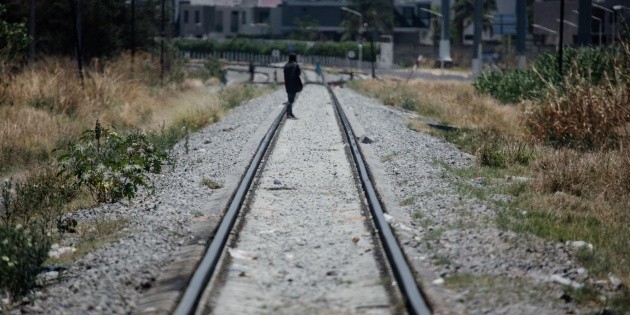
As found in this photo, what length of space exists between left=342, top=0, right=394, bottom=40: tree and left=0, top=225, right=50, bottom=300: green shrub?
118 metres

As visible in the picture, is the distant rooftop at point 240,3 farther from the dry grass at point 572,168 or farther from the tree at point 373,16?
the dry grass at point 572,168

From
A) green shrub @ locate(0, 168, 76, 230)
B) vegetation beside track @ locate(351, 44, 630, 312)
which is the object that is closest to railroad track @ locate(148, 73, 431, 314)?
vegetation beside track @ locate(351, 44, 630, 312)

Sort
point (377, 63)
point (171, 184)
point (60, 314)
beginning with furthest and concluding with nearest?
point (377, 63) < point (171, 184) < point (60, 314)

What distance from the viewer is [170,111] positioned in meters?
35.9

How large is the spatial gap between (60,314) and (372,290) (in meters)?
2.55

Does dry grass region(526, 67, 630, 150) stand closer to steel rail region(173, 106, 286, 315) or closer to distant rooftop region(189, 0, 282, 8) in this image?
steel rail region(173, 106, 286, 315)

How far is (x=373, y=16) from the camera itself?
424 feet

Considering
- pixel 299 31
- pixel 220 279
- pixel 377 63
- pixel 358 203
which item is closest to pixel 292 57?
pixel 358 203

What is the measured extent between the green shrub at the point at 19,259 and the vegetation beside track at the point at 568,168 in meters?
4.80

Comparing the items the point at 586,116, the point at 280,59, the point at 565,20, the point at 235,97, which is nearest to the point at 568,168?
the point at 586,116

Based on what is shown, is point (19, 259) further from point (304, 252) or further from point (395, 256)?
point (395, 256)

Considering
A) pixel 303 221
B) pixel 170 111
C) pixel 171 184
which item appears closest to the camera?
pixel 303 221

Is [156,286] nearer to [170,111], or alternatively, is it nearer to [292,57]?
[292,57]

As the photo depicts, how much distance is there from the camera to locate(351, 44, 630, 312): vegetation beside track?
37.7 feet
